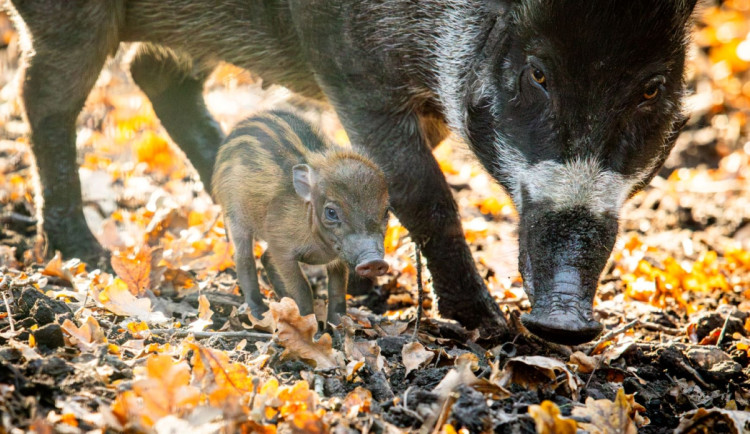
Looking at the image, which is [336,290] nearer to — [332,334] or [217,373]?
[332,334]

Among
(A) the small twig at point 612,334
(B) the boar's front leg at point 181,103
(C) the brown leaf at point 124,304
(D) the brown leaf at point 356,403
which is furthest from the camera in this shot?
(B) the boar's front leg at point 181,103

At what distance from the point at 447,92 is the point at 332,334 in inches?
50.2

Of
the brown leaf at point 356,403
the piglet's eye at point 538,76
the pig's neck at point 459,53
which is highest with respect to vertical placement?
the pig's neck at point 459,53

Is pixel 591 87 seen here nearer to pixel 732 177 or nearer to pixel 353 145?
pixel 353 145

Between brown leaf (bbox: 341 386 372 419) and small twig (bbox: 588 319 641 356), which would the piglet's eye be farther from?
brown leaf (bbox: 341 386 372 419)

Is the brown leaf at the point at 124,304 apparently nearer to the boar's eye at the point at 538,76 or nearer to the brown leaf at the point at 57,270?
the brown leaf at the point at 57,270

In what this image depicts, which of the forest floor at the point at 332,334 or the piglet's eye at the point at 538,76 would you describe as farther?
the piglet's eye at the point at 538,76

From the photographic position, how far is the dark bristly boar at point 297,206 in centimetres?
300

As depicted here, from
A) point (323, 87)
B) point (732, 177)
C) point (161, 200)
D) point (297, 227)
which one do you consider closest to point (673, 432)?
point (297, 227)

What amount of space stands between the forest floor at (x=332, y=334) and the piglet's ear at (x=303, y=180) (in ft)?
1.74

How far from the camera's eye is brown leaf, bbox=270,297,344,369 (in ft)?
8.96

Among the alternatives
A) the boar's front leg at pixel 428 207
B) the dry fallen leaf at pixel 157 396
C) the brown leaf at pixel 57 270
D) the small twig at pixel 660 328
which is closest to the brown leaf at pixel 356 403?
the dry fallen leaf at pixel 157 396

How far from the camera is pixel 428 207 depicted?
374 cm

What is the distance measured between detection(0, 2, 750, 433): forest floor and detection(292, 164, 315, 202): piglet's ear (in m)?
0.53
